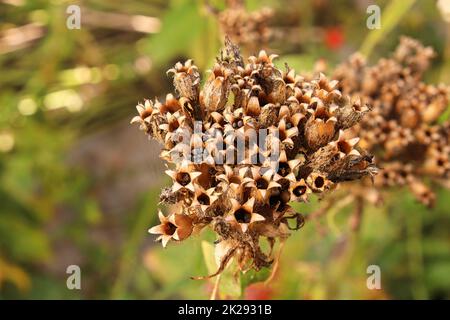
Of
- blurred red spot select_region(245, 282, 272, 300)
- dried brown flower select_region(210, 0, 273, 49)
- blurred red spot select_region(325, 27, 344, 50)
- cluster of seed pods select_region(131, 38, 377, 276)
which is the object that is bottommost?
blurred red spot select_region(245, 282, 272, 300)

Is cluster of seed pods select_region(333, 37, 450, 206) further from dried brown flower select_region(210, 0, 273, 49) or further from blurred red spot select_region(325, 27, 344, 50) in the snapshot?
blurred red spot select_region(325, 27, 344, 50)

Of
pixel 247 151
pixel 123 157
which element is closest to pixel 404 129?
pixel 247 151

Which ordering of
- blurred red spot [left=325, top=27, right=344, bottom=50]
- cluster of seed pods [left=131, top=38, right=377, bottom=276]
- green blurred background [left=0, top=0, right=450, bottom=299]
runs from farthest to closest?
blurred red spot [left=325, top=27, right=344, bottom=50] < green blurred background [left=0, top=0, right=450, bottom=299] < cluster of seed pods [left=131, top=38, right=377, bottom=276]

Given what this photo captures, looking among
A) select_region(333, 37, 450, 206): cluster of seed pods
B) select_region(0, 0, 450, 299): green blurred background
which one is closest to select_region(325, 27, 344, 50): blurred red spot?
select_region(0, 0, 450, 299): green blurred background

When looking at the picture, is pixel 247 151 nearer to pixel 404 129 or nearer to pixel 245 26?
pixel 404 129

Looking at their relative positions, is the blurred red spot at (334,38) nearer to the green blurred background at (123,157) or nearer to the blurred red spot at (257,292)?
the green blurred background at (123,157)

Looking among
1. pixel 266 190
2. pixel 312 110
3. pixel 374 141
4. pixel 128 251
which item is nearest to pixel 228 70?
pixel 312 110
